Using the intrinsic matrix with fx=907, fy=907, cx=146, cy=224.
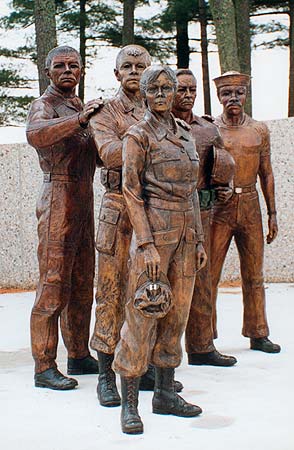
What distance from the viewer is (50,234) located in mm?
5793

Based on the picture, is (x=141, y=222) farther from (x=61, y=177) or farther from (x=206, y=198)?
(x=206, y=198)

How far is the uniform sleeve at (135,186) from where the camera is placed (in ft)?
15.2

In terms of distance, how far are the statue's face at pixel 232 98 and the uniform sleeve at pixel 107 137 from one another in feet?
4.57

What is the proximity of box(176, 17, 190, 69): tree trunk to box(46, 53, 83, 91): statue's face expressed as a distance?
35.6 feet

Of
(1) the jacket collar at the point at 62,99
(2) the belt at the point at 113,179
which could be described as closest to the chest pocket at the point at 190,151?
(2) the belt at the point at 113,179

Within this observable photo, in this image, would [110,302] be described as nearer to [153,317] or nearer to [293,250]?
[153,317]

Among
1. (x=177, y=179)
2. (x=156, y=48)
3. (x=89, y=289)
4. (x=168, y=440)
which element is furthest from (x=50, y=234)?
(x=156, y=48)

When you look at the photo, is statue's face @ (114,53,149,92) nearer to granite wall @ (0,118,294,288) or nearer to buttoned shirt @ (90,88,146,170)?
buttoned shirt @ (90,88,146,170)

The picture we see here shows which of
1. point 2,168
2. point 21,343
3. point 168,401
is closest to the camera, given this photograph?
point 168,401

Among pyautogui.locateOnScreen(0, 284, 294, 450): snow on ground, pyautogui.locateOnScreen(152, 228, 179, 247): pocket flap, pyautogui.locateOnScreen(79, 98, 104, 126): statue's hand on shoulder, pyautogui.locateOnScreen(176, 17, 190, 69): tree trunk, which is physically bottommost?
pyautogui.locateOnScreen(0, 284, 294, 450): snow on ground

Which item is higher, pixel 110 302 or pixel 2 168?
pixel 2 168

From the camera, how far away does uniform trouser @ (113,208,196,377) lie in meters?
4.73

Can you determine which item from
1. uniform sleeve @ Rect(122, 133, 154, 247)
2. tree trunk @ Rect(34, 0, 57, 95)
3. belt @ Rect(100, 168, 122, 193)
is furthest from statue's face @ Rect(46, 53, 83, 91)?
tree trunk @ Rect(34, 0, 57, 95)

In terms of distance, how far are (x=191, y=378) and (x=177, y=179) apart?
173 centimetres
